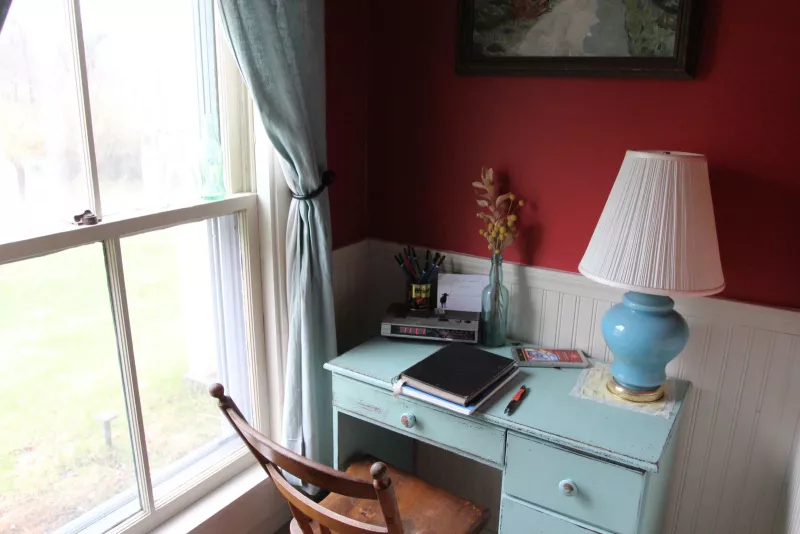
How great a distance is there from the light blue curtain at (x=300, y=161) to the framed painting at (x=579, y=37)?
0.44 metres

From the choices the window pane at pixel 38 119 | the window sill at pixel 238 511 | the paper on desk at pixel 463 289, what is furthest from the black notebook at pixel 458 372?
the window pane at pixel 38 119

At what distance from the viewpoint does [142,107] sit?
1448 millimetres

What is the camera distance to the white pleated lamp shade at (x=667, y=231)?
50.2 inches

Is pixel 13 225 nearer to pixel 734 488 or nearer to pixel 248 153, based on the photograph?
pixel 248 153

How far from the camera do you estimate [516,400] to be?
4.82 ft

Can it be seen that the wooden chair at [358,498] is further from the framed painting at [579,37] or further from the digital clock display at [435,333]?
the framed painting at [579,37]

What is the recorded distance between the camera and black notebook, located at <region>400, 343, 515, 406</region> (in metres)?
1.45

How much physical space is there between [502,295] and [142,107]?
1.05 metres

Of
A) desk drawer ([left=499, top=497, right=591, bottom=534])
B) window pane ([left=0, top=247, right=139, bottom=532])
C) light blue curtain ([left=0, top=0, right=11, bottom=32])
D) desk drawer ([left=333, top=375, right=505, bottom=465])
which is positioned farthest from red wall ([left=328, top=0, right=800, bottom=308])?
light blue curtain ([left=0, top=0, right=11, bottom=32])

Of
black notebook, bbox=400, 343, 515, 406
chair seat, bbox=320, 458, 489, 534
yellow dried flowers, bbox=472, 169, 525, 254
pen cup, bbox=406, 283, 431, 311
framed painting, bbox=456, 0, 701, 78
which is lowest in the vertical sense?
chair seat, bbox=320, 458, 489, 534

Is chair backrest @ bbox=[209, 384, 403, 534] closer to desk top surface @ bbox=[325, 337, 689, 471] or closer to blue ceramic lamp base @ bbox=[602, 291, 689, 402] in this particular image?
desk top surface @ bbox=[325, 337, 689, 471]

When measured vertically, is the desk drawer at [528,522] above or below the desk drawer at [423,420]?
below

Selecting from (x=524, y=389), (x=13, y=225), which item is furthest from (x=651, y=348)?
(x=13, y=225)

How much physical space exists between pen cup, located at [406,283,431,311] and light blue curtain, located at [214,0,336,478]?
25 cm
